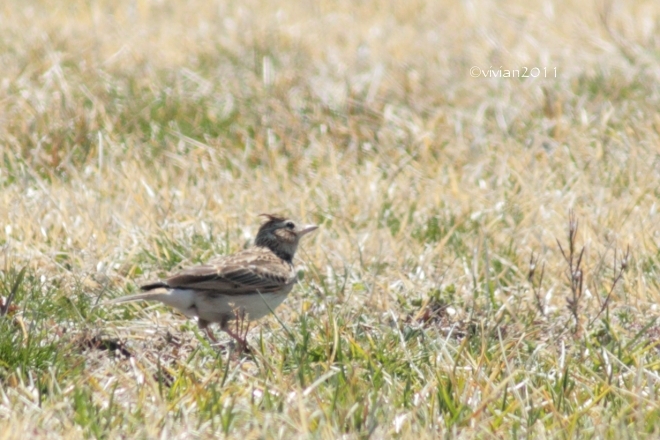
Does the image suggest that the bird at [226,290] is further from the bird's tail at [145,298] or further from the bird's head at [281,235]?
the bird's head at [281,235]

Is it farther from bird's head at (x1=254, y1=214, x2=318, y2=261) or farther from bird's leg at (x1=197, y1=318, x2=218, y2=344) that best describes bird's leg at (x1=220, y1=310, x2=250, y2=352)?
bird's head at (x1=254, y1=214, x2=318, y2=261)

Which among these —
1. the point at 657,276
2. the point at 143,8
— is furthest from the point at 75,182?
the point at 143,8

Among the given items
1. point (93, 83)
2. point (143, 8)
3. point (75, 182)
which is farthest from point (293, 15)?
point (75, 182)

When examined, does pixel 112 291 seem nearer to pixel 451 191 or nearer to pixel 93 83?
pixel 451 191

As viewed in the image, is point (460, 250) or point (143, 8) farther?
point (143, 8)

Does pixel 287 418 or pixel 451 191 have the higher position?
pixel 287 418

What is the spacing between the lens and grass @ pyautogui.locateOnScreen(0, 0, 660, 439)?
4.00 meters

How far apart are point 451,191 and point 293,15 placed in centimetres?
584


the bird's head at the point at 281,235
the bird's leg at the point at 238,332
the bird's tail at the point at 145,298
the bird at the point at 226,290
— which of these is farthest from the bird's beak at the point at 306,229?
the bird's tail at the point at 145,298

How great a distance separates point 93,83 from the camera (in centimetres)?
924

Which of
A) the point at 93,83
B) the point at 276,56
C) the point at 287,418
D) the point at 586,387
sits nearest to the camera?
the point at 287,418

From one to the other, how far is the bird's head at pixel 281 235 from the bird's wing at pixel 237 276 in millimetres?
267

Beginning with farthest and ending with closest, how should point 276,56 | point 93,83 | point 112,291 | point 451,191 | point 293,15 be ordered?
point 293,15 < point 276,56 < point 93,83 < point 451,191 < point 112,291

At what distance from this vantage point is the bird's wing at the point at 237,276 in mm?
5145
